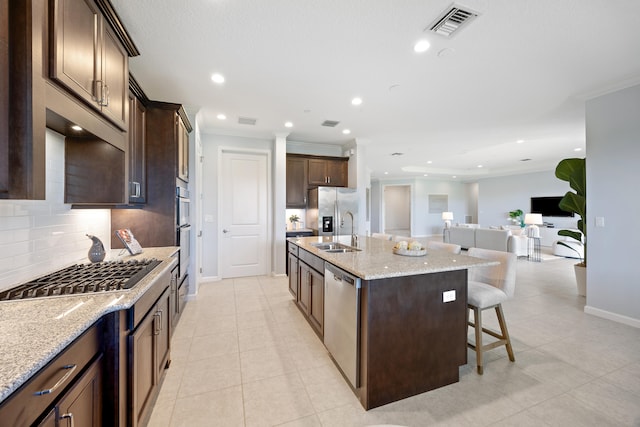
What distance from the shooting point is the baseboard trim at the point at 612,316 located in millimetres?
2817

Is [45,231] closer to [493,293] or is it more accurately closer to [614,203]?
[493,293]

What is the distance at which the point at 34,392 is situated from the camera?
75 centimetres

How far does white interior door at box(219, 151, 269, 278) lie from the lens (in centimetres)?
474

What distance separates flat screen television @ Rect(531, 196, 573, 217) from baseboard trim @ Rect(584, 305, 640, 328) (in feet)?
22.6

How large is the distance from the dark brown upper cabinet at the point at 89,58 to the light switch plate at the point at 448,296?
2497mm

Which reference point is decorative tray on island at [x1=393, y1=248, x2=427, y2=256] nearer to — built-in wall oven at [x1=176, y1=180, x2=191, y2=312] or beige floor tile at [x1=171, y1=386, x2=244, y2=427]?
beige floor tile at [x1=171, y1=386, x2=244, y2=427]

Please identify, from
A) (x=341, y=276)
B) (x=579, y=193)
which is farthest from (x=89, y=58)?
(x=579, y=193)

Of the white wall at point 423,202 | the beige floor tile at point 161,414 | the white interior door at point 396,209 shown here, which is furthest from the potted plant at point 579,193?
the white interior door at point 396,209

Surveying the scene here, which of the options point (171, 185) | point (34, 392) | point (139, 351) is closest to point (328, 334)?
point (139, 351)

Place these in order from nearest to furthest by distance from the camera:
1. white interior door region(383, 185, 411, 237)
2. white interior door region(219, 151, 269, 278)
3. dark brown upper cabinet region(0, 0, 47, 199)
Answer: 1. dark brown upper cabinet region(0, 0, 47, 199)
2. white interior door region(219, 151, 269, 278)
3. white interior door region(383, 185, 411, 237)

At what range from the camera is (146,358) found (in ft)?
4.93

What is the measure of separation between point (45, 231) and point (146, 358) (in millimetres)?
1105

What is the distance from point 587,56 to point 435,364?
3061 mm

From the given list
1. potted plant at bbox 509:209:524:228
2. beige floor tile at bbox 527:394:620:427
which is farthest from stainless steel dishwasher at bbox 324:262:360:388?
potted plant at bbox 509:209:524:228
